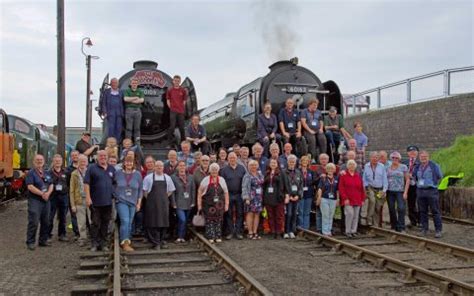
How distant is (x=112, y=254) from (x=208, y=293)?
103 inches

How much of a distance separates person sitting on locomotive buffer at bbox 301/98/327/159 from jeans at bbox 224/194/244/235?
8.90 ft

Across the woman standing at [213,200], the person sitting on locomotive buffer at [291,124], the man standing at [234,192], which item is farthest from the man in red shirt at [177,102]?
the woman standing at [213,200]

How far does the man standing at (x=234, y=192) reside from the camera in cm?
1077

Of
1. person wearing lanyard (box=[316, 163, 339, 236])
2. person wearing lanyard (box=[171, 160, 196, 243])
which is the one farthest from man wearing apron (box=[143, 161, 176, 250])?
person wearing lanyard (box=[316, 163, 339, 236])

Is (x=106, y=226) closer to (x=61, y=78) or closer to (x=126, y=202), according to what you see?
(x=126, y=202)

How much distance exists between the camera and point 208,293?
22.0 feet

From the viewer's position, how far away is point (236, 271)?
7.25m

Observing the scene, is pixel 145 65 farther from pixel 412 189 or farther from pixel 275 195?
pixel 412 189

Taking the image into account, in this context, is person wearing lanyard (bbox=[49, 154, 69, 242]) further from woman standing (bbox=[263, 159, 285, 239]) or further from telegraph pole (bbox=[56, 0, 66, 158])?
telegraph pole (bbox=[56, 0, 66, 158])

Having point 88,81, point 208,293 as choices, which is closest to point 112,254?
point 208,293

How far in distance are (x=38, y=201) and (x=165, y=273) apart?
11.8 feet

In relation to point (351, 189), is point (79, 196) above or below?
below

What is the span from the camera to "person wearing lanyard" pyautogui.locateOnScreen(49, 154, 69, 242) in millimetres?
10641


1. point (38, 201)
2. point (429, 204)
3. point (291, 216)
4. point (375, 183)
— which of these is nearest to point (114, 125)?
point (38, 201)
